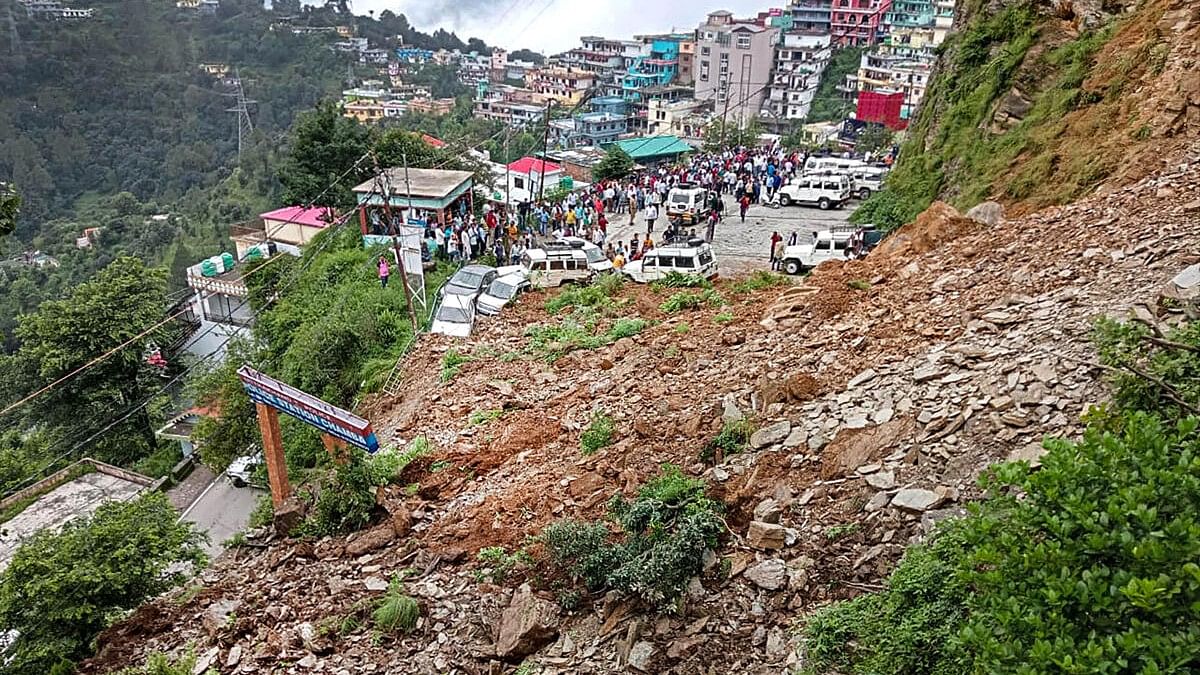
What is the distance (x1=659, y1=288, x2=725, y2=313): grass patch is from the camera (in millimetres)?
16953

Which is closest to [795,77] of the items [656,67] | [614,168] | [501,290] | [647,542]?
[656,67]

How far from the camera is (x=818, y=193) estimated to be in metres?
27.2

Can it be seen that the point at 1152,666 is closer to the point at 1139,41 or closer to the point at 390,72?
the point at 1139,41

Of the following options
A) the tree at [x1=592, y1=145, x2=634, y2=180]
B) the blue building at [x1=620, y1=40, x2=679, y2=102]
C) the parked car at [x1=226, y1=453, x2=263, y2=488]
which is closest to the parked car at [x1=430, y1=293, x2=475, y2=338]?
the parked car at [x1=226, y1=453, x2=263, y2=488]

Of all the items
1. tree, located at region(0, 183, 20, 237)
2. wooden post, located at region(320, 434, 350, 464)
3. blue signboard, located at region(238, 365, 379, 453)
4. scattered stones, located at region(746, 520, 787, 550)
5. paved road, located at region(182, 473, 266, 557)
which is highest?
tree, located at region(0, 183, 20, 237)

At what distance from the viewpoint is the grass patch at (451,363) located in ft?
52.1

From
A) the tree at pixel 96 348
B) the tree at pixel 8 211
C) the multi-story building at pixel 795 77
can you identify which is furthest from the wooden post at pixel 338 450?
the multi-story building at pixel 795 77

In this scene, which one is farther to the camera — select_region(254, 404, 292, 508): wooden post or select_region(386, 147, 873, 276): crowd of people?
select_region(386, 147, 873, 276): crowd of people

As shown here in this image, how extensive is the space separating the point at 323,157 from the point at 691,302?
19899 millimetres

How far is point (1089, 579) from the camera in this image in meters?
3.69

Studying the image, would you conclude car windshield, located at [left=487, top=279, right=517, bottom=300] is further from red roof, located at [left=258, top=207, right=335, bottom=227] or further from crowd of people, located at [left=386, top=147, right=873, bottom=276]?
red roof, located at [left=258, top=207, right=335, bottom=227]

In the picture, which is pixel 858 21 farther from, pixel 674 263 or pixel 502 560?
pixel 502 560

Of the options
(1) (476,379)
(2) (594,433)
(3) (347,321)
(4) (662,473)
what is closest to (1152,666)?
(4) (662,473)

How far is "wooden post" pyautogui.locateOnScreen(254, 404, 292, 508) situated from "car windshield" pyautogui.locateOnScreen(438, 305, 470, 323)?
691 cm
